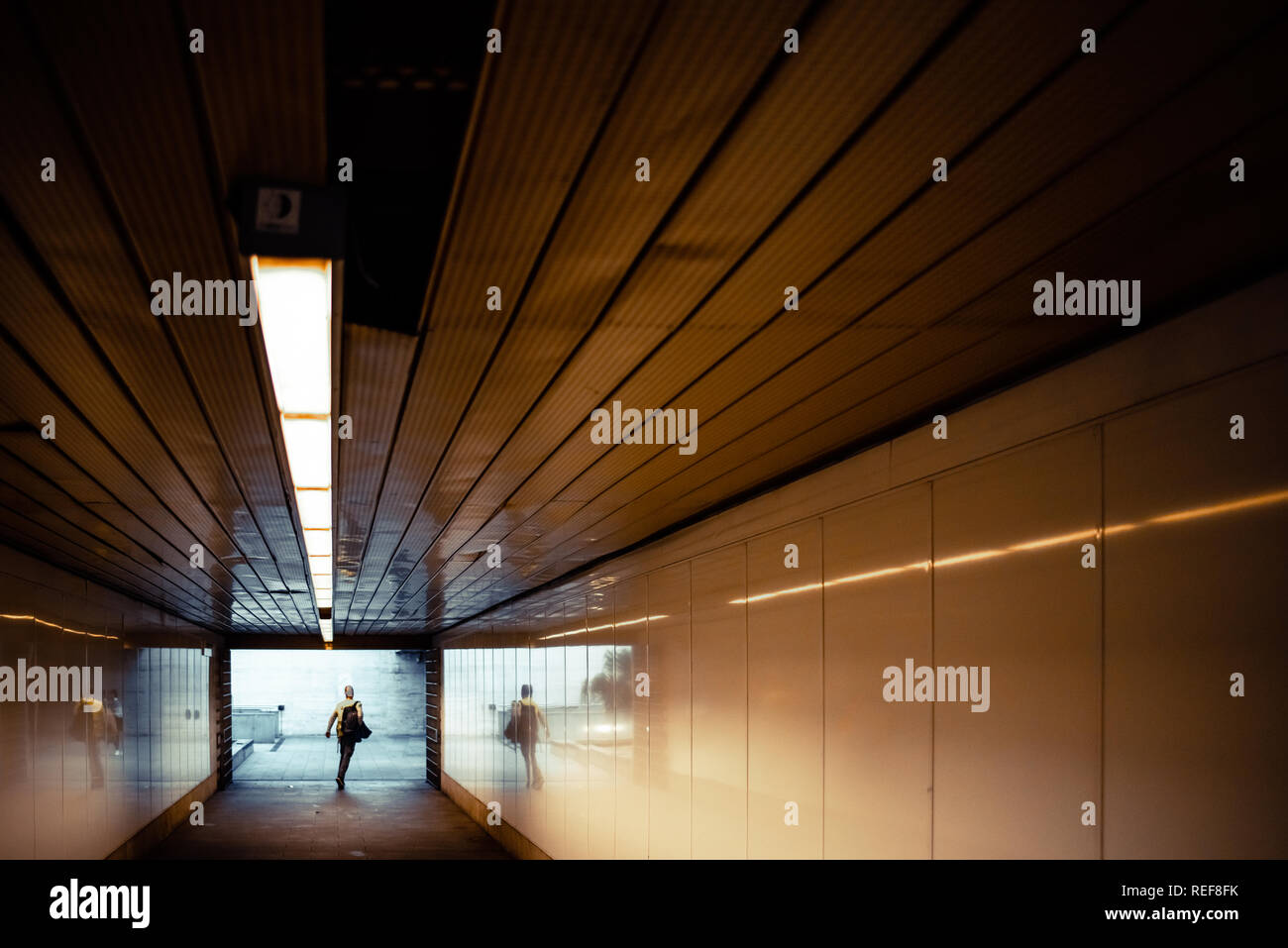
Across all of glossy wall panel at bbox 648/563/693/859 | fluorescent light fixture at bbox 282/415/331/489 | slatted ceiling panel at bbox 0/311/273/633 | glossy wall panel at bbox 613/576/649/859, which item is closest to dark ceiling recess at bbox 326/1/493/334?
slatted ceiling panel at bbox 0/311/273/633

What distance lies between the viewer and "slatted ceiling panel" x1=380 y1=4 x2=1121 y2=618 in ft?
7.11

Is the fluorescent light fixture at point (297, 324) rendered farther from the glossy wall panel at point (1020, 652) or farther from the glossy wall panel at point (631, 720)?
the glossy wall panel at point (631, 720)

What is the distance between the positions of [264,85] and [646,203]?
1.04 meters

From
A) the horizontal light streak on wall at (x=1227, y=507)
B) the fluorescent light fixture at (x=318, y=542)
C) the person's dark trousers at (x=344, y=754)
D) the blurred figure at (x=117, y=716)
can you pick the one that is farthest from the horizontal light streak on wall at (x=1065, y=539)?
the person's dark trousers at (x=344, y=754)

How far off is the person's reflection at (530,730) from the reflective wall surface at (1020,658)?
668cm

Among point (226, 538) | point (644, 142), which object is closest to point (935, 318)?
point (644, 142)

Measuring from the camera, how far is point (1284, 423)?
3.05m

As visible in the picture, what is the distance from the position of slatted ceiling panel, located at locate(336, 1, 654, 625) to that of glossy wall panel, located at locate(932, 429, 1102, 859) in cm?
219

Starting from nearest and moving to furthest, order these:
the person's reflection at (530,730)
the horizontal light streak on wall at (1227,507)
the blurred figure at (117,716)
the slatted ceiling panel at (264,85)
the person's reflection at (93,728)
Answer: the slatted ceiling panel at (264,85) → the horizontal light streak on wall at (1227,507) → the person's reflection at (93,728) → the blurred figure at (117,716) → the person's reflection at (530,730)

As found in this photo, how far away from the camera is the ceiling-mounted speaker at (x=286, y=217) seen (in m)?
2.70
